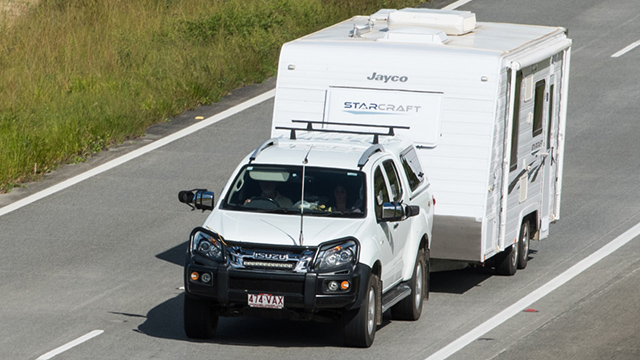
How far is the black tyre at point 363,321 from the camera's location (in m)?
11.4

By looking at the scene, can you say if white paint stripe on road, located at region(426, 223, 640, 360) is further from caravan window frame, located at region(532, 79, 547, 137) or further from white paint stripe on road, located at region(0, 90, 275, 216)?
white paint stripe on road, located at region(0, 90, 275, 216)

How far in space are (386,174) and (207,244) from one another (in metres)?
2.17

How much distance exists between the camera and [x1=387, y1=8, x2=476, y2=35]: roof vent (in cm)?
1500

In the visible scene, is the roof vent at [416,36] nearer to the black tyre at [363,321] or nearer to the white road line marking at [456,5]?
the black tyre at [363,321]

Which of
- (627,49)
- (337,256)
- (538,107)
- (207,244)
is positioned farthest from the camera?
A: (627,49)

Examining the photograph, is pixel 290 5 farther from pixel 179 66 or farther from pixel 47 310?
pixel 47 310

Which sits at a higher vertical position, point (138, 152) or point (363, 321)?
point (363, 321)

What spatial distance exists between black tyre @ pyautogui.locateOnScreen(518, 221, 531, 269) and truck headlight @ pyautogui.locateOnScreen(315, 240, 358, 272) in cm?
472

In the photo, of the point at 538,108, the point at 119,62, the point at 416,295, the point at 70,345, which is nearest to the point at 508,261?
the point at 538,108

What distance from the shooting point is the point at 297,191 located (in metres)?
12.1

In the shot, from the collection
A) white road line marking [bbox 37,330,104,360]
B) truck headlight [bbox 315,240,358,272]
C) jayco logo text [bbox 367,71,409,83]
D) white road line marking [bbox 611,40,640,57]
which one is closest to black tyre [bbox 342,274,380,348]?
truck headlight [bbox 315,240,358,272]

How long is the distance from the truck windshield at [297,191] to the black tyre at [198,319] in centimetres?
102

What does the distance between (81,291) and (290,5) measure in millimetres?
14727

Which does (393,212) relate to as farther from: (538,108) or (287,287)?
(538,108)
